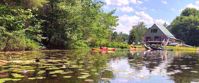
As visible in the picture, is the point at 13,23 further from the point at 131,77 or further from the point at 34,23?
the point at 131,77

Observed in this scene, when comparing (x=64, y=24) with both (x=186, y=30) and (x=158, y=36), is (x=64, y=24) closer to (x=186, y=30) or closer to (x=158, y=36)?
(x=158, y=36)

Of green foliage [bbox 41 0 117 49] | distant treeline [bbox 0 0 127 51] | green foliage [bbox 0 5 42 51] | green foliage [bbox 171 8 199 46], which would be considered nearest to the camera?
green foliage [bbox 0 5 42 51]

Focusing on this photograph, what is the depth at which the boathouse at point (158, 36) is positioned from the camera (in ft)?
304

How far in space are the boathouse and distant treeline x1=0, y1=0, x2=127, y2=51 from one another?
→ 42.7 m

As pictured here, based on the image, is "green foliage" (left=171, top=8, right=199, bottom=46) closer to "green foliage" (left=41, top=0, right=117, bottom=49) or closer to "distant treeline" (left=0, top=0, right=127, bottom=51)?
"distant treeline" (left=0, top=0, right=127, bottom=51)

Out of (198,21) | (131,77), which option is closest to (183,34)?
(198,21)

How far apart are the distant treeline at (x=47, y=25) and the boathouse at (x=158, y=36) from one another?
42663 millimetres

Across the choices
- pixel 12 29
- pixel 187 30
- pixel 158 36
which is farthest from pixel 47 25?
pixel 187 30

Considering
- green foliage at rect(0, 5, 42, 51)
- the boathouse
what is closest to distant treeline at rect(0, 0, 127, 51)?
green foliage at rect(0, 5, 42, 51)

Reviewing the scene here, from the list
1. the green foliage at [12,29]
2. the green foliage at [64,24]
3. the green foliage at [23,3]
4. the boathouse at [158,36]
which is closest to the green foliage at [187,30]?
the boathouse at [158,36]

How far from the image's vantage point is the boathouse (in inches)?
3652

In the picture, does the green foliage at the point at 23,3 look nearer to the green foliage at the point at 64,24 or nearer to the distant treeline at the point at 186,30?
the green foliage at the point at 64,24

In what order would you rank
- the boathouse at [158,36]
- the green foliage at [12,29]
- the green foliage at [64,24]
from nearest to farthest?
the green foliage at [12,29] → the green foliage at [64,24] → the boathouse at [158,36]

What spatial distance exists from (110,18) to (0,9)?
38101mm
